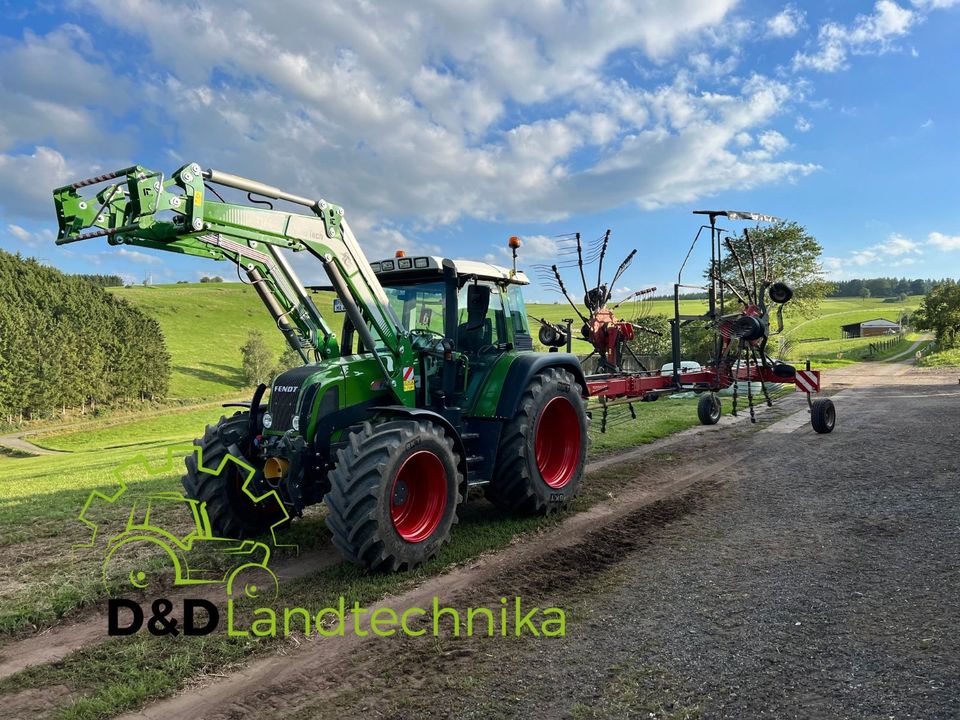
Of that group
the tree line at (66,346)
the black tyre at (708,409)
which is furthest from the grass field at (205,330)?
the black tyre at (708,409)

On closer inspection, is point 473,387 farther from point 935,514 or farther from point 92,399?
point 92,399

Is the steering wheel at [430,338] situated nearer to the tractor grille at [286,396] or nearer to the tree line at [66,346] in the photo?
the tractor grille at [286,396]

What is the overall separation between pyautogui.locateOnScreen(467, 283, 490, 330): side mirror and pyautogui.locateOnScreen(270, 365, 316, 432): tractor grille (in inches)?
72.3

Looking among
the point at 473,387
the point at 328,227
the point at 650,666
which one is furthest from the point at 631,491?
the point at 328,227

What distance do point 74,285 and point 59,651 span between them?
65.6m

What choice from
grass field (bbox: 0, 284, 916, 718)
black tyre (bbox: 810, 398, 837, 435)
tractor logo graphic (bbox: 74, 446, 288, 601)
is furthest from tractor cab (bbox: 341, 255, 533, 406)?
black tyre (bbox: 810, 398, 837, 435)

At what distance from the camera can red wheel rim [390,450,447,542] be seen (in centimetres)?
529

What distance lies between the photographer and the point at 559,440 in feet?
24.4

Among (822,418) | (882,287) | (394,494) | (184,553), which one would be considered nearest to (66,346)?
(184,553)

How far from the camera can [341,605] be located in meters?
4.50

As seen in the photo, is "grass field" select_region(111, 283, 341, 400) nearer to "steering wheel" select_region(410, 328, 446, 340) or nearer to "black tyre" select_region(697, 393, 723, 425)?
"black tyre" select_region(697, 393, 723, 425)

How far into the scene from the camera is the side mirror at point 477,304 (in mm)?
6680

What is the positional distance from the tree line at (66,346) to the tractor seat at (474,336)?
46.2 m

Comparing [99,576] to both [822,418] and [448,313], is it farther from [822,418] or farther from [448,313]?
[822,418]
